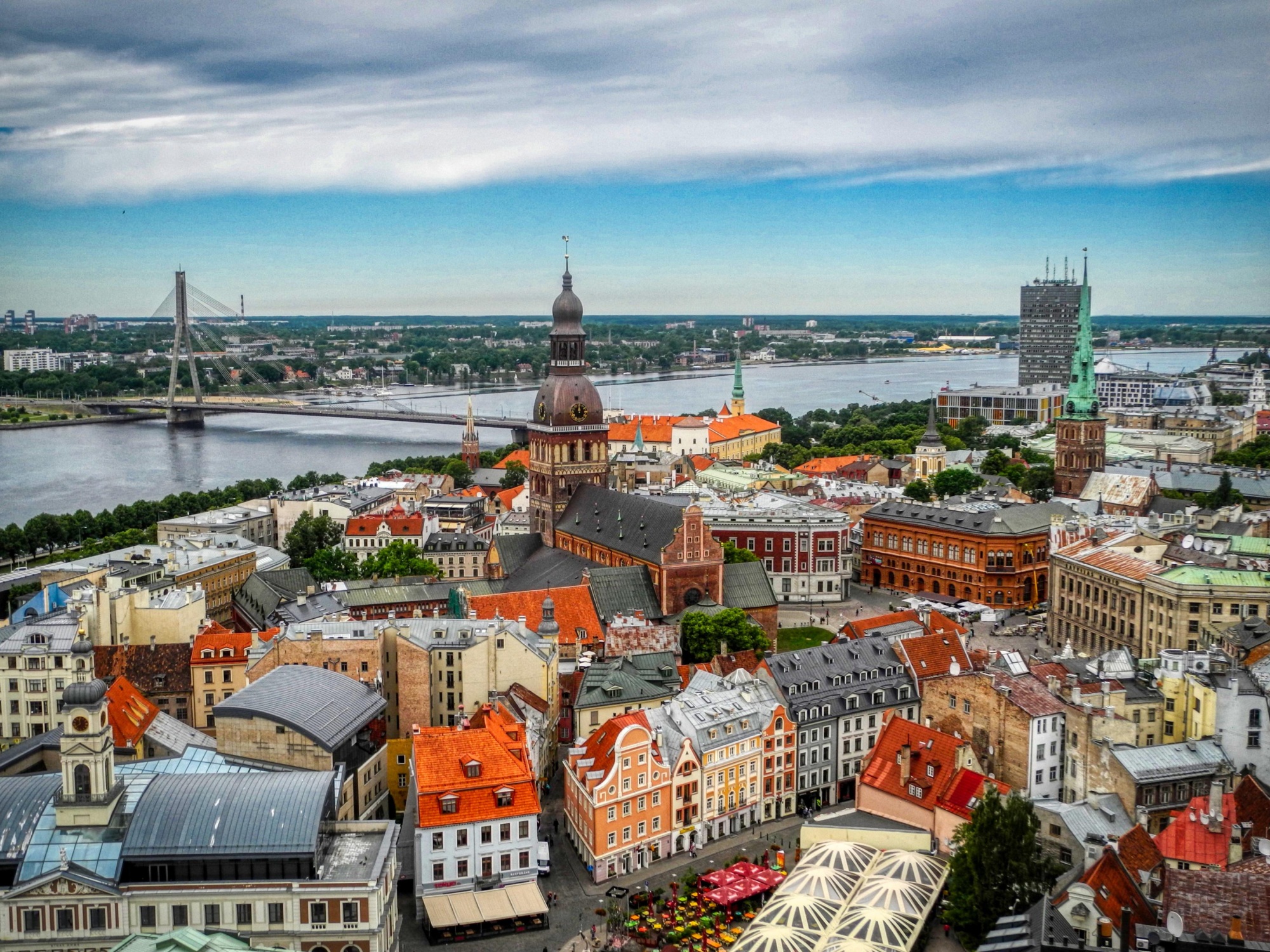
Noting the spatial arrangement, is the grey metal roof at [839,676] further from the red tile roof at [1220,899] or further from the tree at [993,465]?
the tree at [993,465]

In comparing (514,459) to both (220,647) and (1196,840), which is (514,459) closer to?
(220,647)

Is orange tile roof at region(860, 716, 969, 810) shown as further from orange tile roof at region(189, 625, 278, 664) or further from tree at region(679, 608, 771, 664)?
orange tile roof at region(189, 625, 278, 664)

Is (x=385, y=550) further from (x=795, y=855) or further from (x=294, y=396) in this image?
(x=294, y=396)

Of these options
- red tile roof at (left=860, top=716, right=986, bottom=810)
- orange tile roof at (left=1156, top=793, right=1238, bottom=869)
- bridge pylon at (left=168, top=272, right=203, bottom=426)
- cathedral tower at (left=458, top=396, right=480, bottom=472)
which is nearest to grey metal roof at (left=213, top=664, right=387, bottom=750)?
red tile roof at (left=860, top=716, right=986, bottom=810)

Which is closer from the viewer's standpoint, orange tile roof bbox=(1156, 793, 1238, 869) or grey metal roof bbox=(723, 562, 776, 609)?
orange tile roof bbox=(1156, 793, 1238, 869)

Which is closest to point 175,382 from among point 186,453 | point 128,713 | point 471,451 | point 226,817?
point 186,453

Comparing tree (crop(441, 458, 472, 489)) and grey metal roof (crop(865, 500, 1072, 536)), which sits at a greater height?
grey metal roof (crop(865, 500, 1072, 536))
